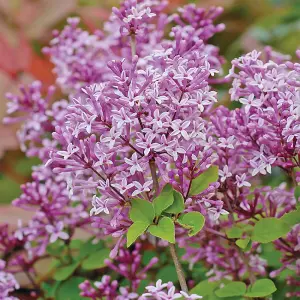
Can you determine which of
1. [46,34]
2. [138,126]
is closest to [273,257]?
[138,126]

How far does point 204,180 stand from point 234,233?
0.11 meters

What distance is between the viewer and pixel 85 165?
78cm

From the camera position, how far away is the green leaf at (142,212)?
2.50ft

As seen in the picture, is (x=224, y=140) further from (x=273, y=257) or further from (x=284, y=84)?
(x=273, y=257)

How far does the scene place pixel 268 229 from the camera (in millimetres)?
840

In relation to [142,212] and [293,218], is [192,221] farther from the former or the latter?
[293,218]

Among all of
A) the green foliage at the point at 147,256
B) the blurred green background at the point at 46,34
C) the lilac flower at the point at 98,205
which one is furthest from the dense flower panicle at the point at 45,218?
the blurred green background at the point at 46,34

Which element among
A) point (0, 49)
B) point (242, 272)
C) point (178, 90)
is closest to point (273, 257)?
point (242, 272)

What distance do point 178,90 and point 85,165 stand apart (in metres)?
0.16

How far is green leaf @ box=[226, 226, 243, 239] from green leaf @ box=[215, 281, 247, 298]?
0.07 meters

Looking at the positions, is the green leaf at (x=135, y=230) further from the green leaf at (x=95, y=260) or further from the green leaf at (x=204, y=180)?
the green leaf at (x=95, y=260)

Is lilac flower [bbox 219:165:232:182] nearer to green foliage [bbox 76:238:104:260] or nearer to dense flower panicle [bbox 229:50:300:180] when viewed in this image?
dense flower panicle [bbox 229:50:300:180]

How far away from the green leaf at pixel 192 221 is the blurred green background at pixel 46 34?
2.97 feet

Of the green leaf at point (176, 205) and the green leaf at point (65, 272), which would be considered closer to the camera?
the green leaf at point (176, 205)
